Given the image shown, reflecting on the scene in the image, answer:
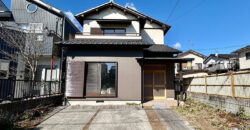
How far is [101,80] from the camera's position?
763 centimetres

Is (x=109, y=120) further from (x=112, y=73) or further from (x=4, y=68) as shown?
(x=4, y=68)

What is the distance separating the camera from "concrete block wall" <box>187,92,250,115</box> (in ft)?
15.2

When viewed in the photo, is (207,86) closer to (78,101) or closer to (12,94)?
(78,101)

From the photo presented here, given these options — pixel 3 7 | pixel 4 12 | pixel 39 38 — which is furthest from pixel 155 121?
pixel 3 7

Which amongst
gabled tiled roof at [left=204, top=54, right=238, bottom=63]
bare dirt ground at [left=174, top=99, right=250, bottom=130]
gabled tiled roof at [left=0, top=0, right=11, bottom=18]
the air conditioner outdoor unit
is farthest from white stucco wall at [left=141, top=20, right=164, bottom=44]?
gabled tiled roof at [left=204, top=54, right=238, bottom=63]

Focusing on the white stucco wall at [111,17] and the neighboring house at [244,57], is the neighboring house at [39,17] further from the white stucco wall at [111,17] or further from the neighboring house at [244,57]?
the neighboring house at [244,57]

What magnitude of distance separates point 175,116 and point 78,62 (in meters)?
6.05

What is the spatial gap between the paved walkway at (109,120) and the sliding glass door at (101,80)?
1.43m

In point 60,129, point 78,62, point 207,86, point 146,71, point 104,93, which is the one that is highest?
point 78,62

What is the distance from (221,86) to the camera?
595 cm

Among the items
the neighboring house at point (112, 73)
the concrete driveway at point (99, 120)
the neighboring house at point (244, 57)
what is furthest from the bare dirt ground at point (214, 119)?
the neighboring house at point (244, 57)

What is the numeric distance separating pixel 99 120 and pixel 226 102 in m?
5.52

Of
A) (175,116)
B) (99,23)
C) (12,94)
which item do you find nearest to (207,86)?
(175,116)

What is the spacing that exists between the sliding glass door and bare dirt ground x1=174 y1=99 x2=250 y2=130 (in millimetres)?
3893
